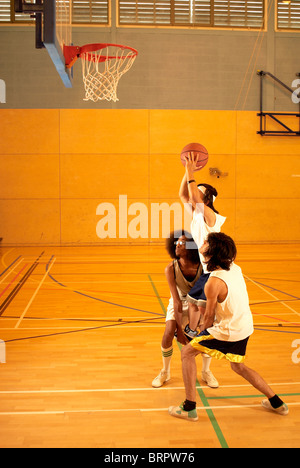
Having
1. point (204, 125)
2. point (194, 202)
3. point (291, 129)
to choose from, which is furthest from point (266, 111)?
point (194, 202)

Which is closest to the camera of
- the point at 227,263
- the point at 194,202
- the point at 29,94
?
the point at 227,263

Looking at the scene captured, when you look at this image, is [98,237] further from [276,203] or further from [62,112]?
[276,203]

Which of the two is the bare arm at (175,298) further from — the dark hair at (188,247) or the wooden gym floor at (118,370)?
the wooden gym floor at (118,370)

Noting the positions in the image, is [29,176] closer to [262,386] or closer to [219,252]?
[219,252]

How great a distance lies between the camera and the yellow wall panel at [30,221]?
13.0 m

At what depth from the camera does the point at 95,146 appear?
13133 millimetres

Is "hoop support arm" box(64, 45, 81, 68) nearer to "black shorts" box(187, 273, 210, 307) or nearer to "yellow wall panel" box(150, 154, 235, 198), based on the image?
"black shorts" box(187, 273, 210, 307)

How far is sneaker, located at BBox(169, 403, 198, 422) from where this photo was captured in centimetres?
351

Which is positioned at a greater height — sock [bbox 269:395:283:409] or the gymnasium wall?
the gymnasium wall

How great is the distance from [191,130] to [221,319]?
10.3 m

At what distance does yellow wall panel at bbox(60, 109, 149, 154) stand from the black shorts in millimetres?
9714

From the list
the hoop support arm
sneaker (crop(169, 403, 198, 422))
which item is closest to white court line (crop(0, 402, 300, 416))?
sneaker (crop(169, 403, 198, 422))

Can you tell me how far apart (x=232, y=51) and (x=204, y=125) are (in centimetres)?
200

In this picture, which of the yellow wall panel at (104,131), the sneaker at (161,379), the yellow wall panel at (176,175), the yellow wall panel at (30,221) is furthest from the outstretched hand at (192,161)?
the yellow wall panel at (30,221)
